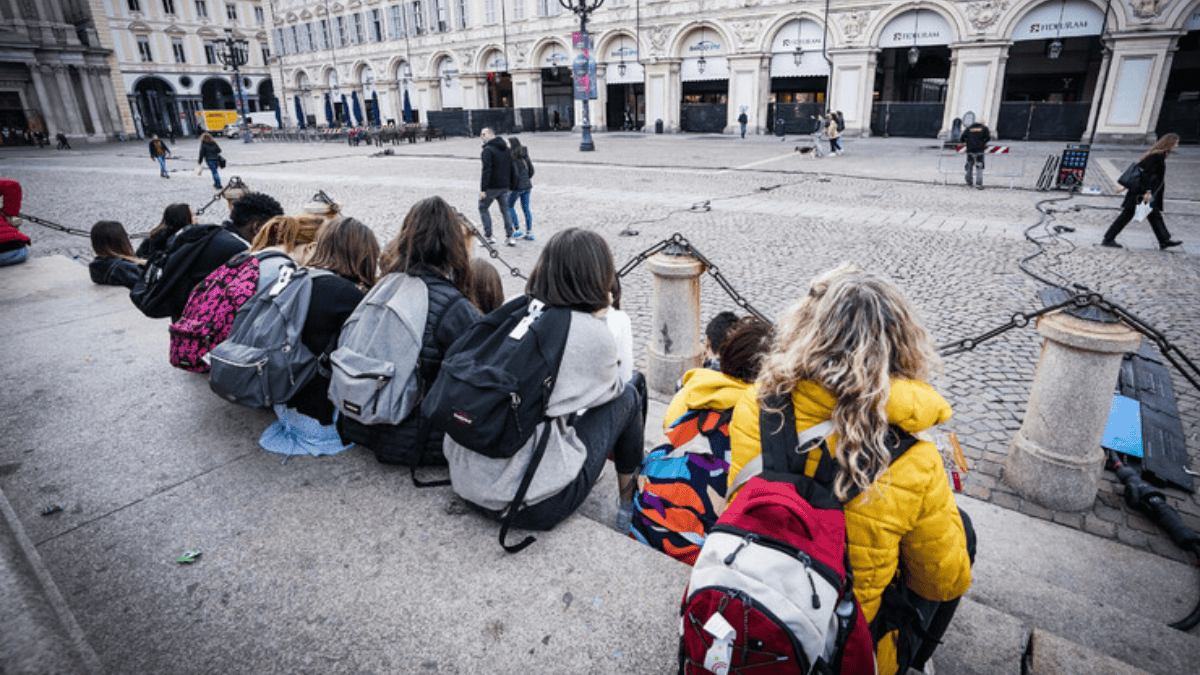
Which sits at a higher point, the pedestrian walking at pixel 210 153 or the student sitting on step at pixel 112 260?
the pedestrian walking at pixel 210 153

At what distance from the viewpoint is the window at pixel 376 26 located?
44469 mm

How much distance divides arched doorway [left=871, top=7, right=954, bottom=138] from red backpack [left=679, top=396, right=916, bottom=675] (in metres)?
28.5

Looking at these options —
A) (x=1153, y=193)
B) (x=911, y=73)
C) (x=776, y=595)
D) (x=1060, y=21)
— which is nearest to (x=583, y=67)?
(x=911, y=73)

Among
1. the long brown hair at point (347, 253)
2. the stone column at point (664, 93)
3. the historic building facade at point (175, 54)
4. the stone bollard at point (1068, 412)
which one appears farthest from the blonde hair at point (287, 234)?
the historic building facade at point (175, 54)

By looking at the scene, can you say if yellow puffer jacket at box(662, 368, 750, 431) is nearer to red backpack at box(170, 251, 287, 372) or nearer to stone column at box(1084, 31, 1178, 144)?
red backpack at box(170, 251, 287, 372)

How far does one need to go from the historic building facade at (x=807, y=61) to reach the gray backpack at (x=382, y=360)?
27.9 meters

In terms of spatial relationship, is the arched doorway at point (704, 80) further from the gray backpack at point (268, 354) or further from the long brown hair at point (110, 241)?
the gray backpack at point (268, 354)

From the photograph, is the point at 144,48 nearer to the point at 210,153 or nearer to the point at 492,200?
the point at 210,153

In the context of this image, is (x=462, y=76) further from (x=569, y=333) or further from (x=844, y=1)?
(x=569, y=333)

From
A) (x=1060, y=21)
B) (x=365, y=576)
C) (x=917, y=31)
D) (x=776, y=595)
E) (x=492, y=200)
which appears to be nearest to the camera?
(x=776, y=595)

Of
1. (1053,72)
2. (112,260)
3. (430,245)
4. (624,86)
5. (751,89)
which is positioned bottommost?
(112,260)

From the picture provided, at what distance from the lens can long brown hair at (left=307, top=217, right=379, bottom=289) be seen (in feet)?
10.3

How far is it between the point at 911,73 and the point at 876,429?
35191 mm

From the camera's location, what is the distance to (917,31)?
2564 cm
